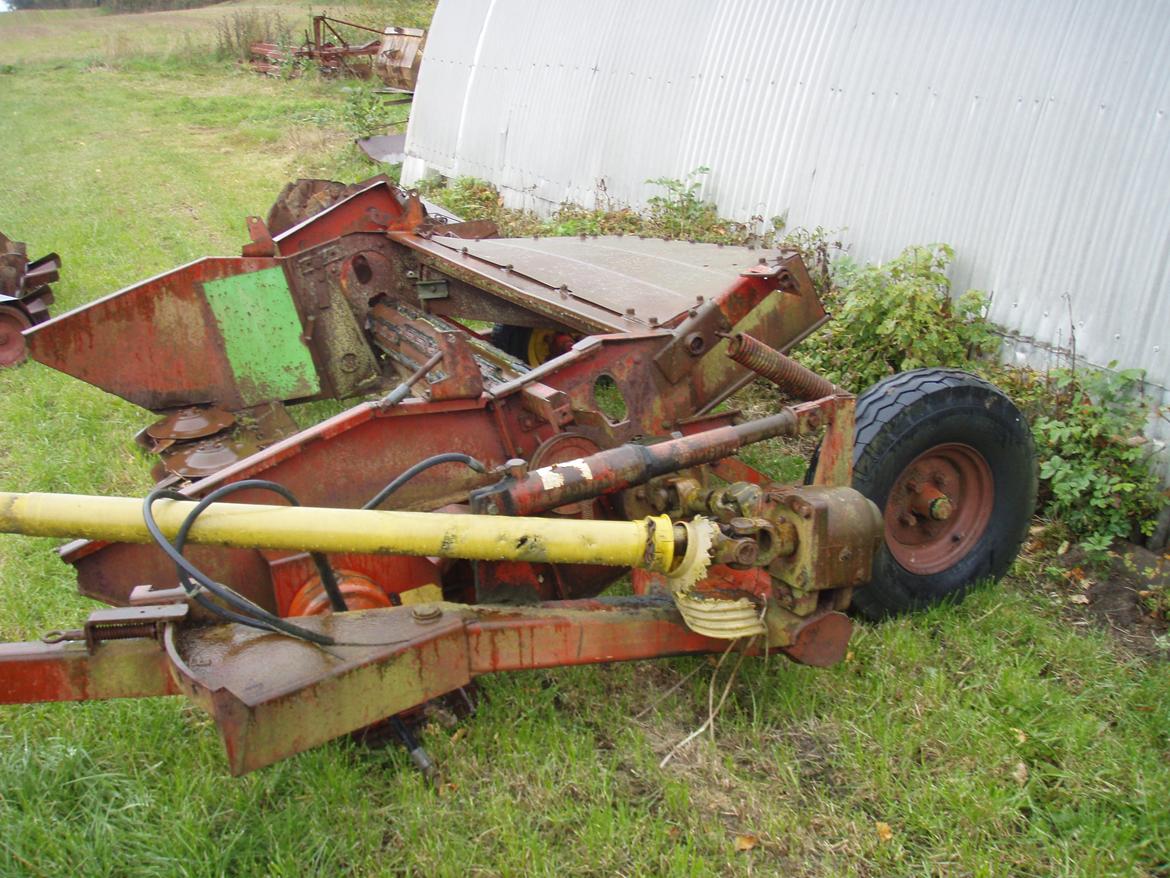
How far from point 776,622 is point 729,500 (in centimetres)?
38

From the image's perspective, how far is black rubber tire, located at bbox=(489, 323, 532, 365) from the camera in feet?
18.2

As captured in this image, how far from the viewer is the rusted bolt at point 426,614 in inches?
98.7

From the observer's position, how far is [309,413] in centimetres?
537

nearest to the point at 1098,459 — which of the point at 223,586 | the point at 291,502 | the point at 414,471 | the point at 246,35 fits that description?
the point at 414,471

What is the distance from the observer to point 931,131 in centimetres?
544

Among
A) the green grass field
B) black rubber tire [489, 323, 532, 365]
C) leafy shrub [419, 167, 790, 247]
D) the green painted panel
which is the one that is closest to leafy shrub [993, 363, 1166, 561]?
the green grass field

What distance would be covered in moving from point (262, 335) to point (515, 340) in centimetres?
166

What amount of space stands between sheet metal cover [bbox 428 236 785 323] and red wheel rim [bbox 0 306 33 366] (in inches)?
143

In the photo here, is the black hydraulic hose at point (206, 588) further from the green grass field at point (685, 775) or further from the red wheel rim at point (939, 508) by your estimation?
the red wheel rim at point (939, 508)

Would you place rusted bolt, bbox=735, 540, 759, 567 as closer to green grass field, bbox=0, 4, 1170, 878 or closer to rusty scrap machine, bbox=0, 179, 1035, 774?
rusty scrap machine, bbox=0, 179, 1035, 774

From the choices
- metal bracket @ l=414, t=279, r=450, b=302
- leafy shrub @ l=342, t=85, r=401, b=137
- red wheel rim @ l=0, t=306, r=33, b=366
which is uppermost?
leafy shrub @ l=342, t=85, r=401, b=137

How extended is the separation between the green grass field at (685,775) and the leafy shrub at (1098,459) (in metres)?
0.40

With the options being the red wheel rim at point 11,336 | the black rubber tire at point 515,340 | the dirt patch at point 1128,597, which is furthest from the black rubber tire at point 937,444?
the red wheel rim at point 11,336

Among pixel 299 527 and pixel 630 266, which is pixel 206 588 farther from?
pixel 630 266
